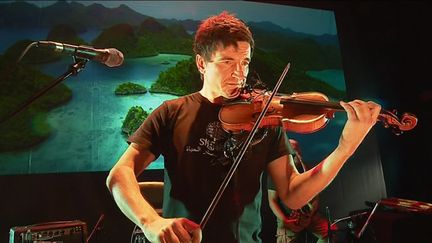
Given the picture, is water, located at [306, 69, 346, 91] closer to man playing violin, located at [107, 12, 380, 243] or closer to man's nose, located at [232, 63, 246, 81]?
man's nose, located at [232, 63, 246, 81]

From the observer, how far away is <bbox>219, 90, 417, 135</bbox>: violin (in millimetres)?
1758

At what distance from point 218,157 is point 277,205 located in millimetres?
1477

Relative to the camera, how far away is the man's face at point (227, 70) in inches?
74.2

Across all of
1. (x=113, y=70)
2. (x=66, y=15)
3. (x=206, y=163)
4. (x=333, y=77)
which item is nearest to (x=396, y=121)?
(x=206, y=163)

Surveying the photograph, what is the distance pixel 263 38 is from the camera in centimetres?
336

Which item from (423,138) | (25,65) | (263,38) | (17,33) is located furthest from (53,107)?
(423,138)

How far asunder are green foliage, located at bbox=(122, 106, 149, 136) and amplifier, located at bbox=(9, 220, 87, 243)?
0.71m

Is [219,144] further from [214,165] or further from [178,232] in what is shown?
[178,232]

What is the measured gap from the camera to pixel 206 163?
1.72 metres

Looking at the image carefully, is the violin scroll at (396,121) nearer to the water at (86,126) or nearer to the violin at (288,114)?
the violin at (288,114)

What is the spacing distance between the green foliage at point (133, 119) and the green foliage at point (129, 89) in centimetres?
13

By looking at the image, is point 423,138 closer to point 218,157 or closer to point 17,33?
point 218,157

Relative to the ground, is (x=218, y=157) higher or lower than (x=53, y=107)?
lower

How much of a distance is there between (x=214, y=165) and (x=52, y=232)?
60.0 inches
